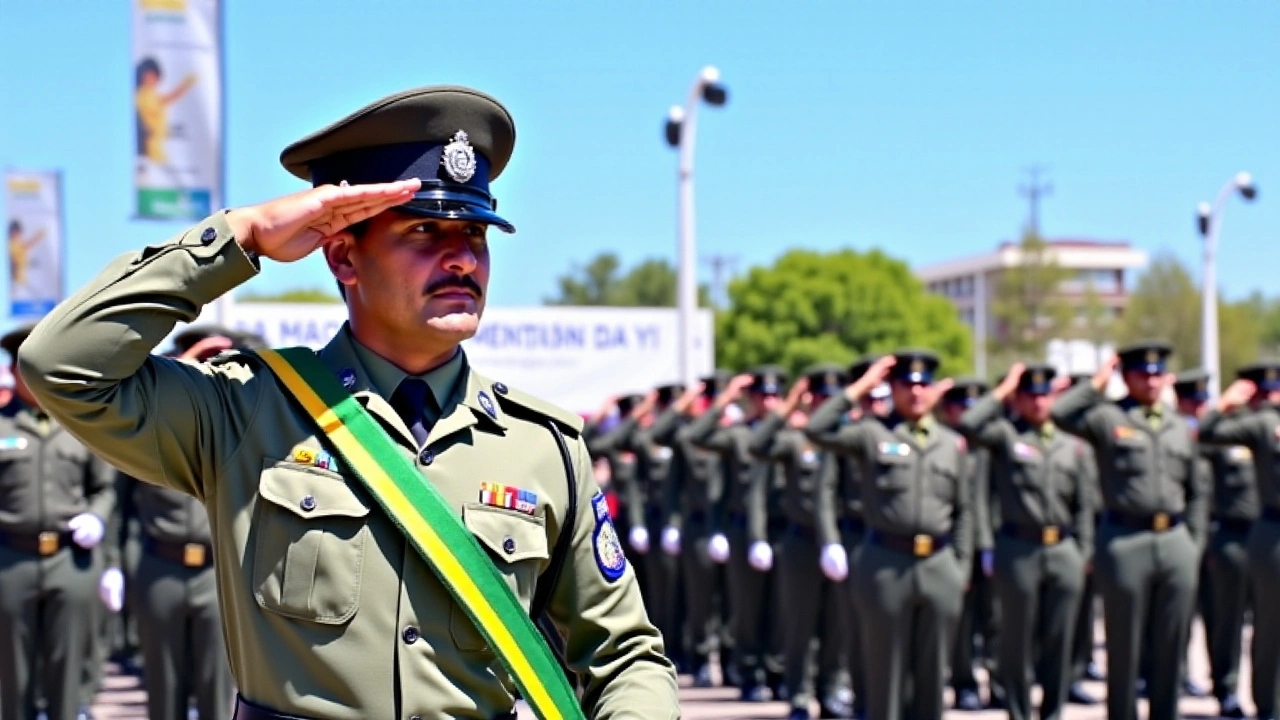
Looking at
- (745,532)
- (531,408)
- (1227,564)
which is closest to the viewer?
(531,408)

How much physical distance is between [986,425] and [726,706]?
3.03 meters

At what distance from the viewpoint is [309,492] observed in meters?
2.39

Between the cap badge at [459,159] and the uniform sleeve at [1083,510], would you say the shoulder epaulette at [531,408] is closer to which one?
the cap badge at [459,159]

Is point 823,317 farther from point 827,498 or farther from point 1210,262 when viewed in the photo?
point 827,498

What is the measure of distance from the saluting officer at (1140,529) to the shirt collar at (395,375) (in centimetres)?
703

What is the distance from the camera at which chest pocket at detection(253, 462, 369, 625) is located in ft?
7.69

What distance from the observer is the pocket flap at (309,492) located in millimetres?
2377

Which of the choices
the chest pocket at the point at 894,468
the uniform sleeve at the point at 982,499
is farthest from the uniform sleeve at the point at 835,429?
the uniform sleeve at the point at 982,499

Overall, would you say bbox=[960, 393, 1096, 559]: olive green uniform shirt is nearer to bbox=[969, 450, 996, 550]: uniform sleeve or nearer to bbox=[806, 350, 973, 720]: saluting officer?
bbox=[969, 450, 996, 550]: uniform sleeve

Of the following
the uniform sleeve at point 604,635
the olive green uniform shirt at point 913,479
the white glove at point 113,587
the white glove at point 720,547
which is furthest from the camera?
the white glove at point 720,547

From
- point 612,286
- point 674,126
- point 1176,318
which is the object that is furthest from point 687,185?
point 612,286

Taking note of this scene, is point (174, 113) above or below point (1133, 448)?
above

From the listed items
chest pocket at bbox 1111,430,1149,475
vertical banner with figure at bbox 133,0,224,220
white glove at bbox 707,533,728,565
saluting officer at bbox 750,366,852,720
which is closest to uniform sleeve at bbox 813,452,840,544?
saluting officer at bbox 750,366,852,720

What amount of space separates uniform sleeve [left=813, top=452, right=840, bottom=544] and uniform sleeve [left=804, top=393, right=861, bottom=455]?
0.38m
